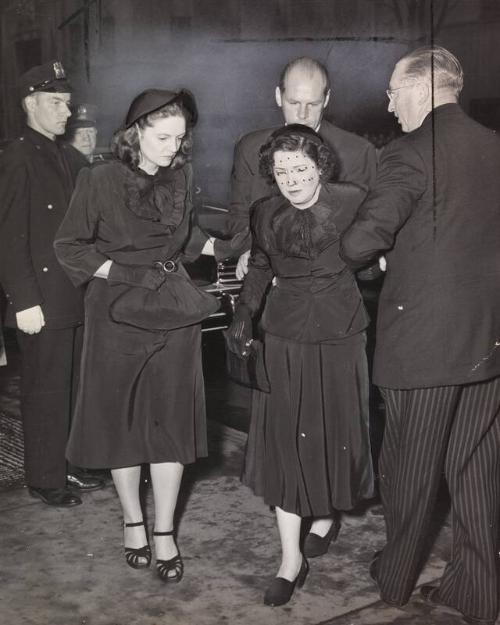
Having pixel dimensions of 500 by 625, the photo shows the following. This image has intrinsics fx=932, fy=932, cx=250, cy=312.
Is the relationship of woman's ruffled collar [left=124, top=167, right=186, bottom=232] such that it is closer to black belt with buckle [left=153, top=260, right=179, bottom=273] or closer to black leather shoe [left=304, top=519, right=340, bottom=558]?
black belt with buckle [left=153, top=260, right=179, bottom=273]

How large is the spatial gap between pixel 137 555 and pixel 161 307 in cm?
114

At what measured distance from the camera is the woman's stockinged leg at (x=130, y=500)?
418 centimetres

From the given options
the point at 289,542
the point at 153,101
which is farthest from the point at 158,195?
the point at 289,542

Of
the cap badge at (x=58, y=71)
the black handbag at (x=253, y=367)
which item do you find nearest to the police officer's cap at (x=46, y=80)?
the cap badge at (x=58, y=71)

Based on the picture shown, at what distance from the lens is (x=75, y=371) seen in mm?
5156

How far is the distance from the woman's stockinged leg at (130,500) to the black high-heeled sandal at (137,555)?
0.01 meters

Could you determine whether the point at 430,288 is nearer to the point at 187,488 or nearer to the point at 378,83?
the point at 187,488

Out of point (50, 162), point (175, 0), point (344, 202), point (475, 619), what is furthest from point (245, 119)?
point (475, 619)

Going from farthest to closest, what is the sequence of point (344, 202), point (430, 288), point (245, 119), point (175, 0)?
1. point (175, 0)
2. point (245, 119)
3. point (344, 202)
4. point (430, 288)

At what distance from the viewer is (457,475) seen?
3.62m

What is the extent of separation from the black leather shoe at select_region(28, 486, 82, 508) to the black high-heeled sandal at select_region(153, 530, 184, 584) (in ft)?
3.19

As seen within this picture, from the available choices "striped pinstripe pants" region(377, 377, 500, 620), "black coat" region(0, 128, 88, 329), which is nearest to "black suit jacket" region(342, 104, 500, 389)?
"striped pinstripe pants" region(377, 377, 500, 620)

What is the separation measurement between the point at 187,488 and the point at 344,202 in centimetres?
211

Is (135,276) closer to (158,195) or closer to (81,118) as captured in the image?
(158,195)
